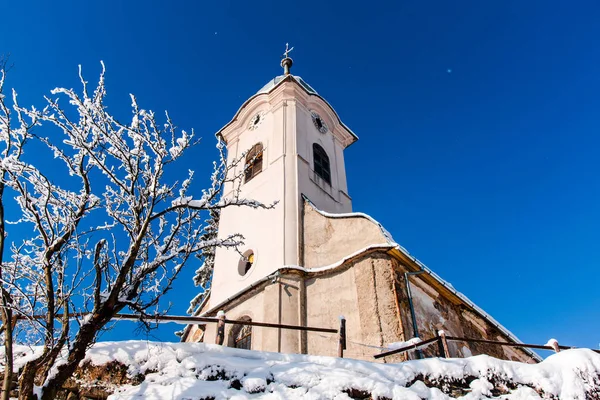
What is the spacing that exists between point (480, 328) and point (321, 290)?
630cm

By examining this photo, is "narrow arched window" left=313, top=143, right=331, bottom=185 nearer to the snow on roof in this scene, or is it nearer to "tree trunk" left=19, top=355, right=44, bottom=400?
the snow on roof

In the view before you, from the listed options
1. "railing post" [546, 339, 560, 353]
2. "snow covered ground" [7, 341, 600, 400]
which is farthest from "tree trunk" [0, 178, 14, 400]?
"railing post" [546, 339, 560, 353]

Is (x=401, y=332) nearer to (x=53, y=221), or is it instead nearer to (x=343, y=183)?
(x=53, y=221)

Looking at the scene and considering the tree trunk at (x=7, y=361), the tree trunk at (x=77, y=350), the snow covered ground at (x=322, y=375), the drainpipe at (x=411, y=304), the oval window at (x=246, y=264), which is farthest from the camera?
the oval window at (x=246, y=264)

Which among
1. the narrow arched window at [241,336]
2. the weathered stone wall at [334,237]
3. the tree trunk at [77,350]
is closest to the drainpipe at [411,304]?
the weathered stone wall at [334,237]

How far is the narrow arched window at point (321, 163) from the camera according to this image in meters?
17.8

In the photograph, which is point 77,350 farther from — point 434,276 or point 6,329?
point 434,276

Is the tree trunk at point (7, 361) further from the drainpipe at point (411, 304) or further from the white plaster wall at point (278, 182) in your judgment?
the white plaster wall at point (278, 182)

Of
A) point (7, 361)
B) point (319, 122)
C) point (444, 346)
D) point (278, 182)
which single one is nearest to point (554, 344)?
point (444, 346)

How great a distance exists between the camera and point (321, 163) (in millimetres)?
18281

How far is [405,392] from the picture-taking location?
634 cm

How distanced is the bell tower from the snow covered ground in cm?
625

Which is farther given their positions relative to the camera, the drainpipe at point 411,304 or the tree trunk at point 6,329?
the drainpipe at point 411,304

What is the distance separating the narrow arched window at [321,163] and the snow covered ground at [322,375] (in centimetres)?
1108
